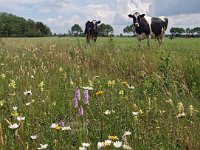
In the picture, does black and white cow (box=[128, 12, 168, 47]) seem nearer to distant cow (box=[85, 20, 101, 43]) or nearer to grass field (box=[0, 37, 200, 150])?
distant cow (box=[85, 20, 101, 43])

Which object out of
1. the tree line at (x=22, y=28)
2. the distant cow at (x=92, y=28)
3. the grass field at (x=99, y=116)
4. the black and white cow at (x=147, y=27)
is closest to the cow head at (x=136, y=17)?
the black and white cow at (x=147, y=27)

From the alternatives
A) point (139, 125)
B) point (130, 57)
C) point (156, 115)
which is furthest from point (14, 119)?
point (130, 57)

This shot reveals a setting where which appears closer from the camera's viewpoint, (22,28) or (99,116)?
(99,116)

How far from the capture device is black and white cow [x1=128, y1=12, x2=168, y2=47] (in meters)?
19.6

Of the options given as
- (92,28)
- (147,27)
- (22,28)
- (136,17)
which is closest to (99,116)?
(147,27)

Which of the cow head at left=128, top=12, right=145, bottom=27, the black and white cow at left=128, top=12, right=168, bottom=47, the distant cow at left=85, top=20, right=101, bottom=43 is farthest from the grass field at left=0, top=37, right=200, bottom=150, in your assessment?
the distant cow at left=85, top=20, right=101, bottom=43

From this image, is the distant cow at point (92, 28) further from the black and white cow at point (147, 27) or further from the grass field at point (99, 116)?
the grass field at point (99, 116)

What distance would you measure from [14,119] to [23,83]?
1990 mm

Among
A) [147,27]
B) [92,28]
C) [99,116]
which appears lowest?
[99,116]

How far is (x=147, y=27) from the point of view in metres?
19.9

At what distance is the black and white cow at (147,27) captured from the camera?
19.6 meters

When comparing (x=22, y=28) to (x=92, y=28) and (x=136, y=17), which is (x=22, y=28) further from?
(x=136, y=17)

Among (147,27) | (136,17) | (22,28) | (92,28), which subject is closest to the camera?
(147,27)

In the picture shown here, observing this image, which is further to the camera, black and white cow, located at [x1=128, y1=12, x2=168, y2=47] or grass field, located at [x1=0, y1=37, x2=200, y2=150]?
black and white cow, located at [x1=128, y1=12, x2=168, y2=47]
